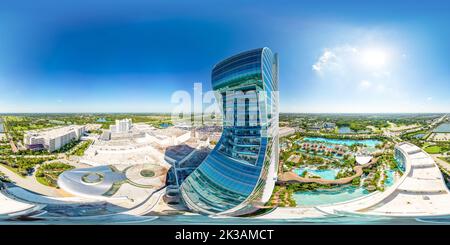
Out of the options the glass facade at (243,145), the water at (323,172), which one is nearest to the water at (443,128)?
the water at (323,172)

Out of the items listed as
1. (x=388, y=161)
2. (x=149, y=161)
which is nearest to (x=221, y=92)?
(x=149, y=161)

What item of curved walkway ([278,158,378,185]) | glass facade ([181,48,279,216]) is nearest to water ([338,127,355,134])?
curved walkway ([278,158,378,185])

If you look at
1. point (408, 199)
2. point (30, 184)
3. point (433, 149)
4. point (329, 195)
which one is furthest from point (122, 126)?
point (433, 149)

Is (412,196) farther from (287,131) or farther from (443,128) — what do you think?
(287,131)

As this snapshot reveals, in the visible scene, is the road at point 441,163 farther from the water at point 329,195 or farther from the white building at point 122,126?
the white building at point 122,126

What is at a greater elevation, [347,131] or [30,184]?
[347,131]

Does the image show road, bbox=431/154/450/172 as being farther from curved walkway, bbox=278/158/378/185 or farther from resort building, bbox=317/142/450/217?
curved walkway, bbox=278/158/378/185
